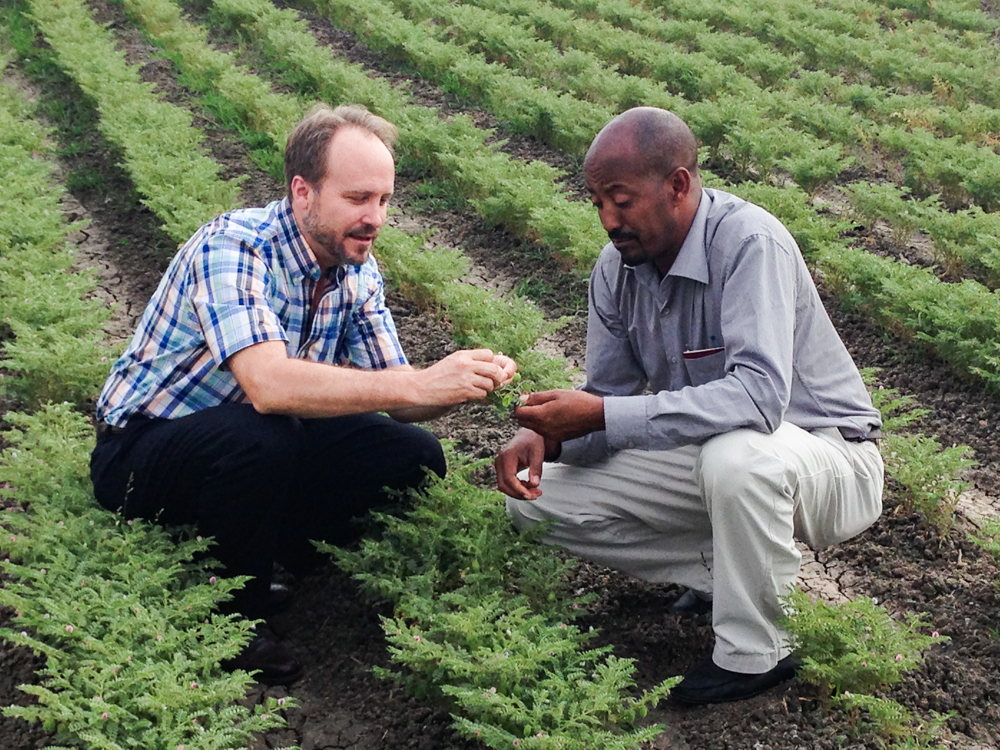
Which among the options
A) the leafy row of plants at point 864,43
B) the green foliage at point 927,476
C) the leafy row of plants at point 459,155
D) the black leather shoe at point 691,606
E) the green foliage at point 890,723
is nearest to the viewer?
the green foliage at point 890,723

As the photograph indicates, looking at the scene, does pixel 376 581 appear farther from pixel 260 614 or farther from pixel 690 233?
pixel 690 233

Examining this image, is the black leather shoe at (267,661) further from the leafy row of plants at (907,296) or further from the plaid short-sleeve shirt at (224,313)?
the leafy row of plants at (907,296)

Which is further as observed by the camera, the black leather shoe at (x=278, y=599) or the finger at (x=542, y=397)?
the black leather shoe at (x=278, y=599)

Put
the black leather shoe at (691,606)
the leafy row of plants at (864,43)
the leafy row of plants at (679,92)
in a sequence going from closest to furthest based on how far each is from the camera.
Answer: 1. the black leather shoe at (691,606)
2. the leafy row of plants at (679,92)
3. the leafy row of plants at (864,43)

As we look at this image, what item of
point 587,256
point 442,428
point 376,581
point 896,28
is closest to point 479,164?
point 587,256

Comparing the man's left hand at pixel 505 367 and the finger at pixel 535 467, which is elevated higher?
the man's left hand at pixel 505 367

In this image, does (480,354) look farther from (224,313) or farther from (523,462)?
(224,313)

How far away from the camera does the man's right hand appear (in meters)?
3.27

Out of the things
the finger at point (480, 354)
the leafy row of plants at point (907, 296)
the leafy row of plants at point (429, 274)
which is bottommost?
the leafy row of plants at point (429, 274)

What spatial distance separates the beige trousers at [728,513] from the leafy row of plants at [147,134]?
3513 mm

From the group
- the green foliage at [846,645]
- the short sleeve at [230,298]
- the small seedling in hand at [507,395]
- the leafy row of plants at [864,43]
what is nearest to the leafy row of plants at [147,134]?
the small seedling in hand at [507,395]

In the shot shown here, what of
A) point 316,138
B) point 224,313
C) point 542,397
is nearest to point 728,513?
point 542,397

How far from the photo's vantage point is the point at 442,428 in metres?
5.10

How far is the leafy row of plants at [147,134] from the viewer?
21.9ft
